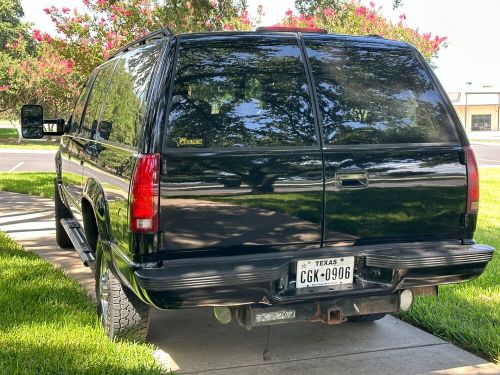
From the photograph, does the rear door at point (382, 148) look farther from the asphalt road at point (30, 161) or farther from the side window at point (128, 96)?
the asphalt road at point (30, 161)

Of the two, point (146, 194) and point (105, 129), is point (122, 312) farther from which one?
point (105, 129)

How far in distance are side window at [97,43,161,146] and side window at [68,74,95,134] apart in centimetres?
118

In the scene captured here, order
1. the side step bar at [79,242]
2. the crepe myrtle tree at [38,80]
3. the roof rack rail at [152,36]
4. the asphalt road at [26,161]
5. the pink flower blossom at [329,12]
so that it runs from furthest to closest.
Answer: the crepe myrtle tree at [38,80] → the pink flower blossom at [329,12] → the asphalt road at [26,161] → the side step bar at [79,242] → the roof rack rail at [152,36]

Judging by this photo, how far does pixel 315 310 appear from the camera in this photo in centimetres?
343

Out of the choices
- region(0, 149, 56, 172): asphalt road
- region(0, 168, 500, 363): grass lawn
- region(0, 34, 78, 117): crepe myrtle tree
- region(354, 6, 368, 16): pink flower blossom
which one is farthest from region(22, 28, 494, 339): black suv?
region(0, 34, 78, 117): crepe myrtle tree

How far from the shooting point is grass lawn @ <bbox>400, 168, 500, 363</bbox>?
4137mm

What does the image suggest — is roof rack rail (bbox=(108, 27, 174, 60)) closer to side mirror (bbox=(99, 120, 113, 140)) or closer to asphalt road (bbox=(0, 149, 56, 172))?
side mirror (bbox=(99, 120, 113, 140))

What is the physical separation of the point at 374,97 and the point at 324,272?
3.63 ft

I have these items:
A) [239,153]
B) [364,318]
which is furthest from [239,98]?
[364,318]

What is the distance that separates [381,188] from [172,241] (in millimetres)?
1225

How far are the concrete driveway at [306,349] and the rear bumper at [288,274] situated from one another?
61cm

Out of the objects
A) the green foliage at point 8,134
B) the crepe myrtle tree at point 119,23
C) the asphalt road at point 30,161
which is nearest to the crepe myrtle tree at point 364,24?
the asphalt road at point 30,161

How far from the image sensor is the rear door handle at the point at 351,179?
341cm

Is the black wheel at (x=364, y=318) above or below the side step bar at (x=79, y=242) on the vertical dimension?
below
